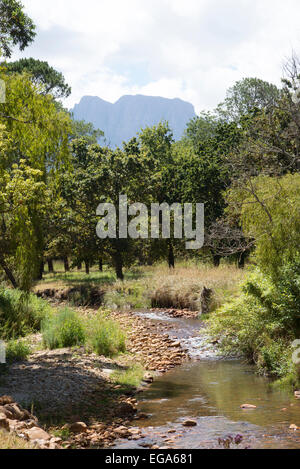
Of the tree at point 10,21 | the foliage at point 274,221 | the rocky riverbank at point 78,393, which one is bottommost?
the rocky riverbank at point 78,393

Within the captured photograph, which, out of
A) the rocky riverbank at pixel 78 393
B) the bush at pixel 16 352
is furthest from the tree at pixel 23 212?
the rocky riverbank at pixel 78 393

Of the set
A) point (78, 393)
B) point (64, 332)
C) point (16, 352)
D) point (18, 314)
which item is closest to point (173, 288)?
point (18, 314)

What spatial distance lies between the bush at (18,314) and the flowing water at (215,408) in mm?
4059

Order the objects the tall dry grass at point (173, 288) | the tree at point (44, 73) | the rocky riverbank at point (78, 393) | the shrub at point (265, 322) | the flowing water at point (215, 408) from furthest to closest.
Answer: the tree at point (44, 73) < the tall dry grass at point (173, 288) < the shrub at point (265, 322) < the rocky riverbank at point (78, 393) < the flowing water at point (215, 408)

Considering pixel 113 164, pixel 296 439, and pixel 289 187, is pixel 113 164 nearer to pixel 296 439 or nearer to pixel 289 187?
pixel 289 187

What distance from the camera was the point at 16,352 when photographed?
394 inches

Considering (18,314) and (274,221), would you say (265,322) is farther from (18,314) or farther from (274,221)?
(18,314)

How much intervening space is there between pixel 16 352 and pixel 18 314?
2.79 m

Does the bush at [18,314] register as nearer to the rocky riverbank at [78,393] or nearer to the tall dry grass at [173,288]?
the rocky riverbank at [78,393]

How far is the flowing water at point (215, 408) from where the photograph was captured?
241 inches

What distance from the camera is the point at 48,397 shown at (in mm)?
7543

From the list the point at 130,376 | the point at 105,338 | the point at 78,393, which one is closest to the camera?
the point at 78,393

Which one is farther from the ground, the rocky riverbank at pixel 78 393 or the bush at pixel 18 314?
the bush at pixel 18 314
